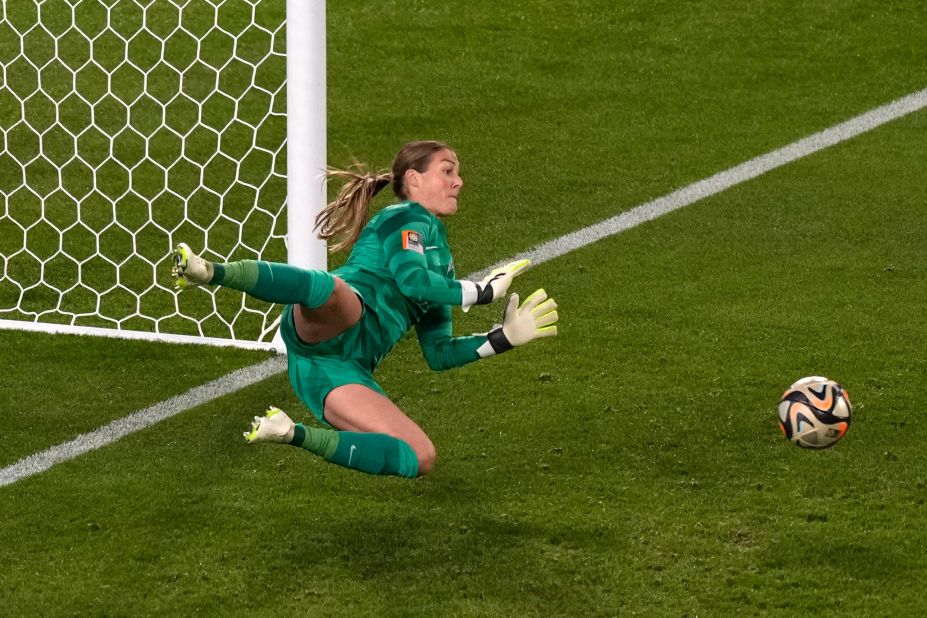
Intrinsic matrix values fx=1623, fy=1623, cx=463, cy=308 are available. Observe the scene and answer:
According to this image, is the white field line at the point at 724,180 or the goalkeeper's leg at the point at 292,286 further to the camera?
the white field line at the point at 724,180

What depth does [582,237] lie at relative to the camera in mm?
7293

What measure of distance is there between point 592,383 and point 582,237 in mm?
1339

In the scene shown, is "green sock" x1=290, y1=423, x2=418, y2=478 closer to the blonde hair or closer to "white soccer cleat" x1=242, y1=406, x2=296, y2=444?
"white soccer cleat" x1=242, y1=406, x2=296, y2=444

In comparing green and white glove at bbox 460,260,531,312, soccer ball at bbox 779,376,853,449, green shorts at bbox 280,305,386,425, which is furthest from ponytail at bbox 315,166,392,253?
soccer ball at bbox 779,376,853,449

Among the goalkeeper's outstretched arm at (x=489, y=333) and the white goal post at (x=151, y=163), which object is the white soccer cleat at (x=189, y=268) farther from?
the white goal post at (x=151, y=163)

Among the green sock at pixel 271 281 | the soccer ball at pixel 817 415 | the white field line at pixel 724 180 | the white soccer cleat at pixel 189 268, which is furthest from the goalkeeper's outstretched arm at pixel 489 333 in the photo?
the white field line at pixel 724 180

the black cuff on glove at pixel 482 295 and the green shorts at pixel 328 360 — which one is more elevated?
the black cuff on glove at pixel 482 295

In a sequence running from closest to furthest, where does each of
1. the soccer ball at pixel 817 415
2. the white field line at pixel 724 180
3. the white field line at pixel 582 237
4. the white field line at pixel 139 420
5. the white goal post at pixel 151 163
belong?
the soccer ball at pixel 817 415
the white field line at pixel 139 420
the white field line at pixel 582 237
the white goal post at pixel 151 163
the white field line at pixel 724 180

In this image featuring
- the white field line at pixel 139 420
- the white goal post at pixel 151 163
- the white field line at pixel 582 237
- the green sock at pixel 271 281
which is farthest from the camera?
the white goal post at pixel 151 163

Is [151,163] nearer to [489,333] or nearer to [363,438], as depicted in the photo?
[489,333]

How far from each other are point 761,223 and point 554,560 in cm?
294

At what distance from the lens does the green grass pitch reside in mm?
4852

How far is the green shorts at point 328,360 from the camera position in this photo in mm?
5051

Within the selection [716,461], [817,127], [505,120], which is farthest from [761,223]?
[716,461]
